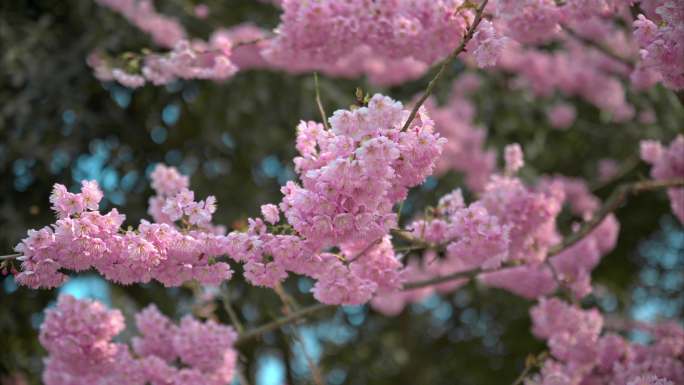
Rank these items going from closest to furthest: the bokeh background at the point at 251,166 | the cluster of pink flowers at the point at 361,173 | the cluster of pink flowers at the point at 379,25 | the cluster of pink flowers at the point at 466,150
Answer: the cluster of pink flowers at the point at 361,173 → the cluster of pink flowers at the point at 379,25 → the bokeh background at the point at 251,166 → the cluster of pink flowers at the point at 466,150

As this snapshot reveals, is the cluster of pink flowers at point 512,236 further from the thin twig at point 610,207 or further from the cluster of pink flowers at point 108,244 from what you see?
the cluster of pink flowers at point 108,244

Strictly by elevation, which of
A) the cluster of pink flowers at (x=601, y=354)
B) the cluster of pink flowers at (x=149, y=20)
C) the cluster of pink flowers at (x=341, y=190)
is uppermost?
the cluster of pink flowers at (x=149, y=20)

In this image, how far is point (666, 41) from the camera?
2.25 meters

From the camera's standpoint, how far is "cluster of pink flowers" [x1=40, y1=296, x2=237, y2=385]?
2.64 m

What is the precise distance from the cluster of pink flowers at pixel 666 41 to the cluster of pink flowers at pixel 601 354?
981 millimetres

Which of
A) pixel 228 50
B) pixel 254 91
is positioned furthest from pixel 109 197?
pixel 228 50

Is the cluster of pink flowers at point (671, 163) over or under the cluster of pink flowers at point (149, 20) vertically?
under

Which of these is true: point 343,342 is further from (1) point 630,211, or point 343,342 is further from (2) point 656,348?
(2) point 656,348

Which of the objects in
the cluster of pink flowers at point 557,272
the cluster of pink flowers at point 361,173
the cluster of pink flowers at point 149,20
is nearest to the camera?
the cluster of pink flowers at point 361,173

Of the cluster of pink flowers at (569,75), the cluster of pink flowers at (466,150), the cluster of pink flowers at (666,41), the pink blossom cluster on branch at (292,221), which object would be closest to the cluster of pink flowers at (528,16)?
the cluster of pink flowers at (666,41)

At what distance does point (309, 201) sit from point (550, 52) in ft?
15.2

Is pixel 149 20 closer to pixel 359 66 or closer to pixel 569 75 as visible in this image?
pixel 359 66

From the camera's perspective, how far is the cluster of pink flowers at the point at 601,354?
9.21ft

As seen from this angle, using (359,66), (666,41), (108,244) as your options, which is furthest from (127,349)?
(359,66)
